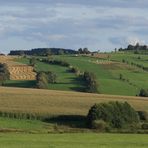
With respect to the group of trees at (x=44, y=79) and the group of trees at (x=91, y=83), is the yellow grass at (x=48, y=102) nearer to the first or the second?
the group of trees at (x=91, y=83)

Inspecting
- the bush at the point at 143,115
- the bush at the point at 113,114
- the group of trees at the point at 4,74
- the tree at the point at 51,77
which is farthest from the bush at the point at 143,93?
the bush at the point at 113,114

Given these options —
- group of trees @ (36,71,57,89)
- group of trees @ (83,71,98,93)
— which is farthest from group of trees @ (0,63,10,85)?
group of trees @ (83,71,98,93)

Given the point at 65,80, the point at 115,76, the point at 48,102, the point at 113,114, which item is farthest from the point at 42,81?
the point at 113,114

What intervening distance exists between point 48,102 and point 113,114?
1513 cm

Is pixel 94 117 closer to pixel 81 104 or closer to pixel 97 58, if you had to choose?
pixel 81 104

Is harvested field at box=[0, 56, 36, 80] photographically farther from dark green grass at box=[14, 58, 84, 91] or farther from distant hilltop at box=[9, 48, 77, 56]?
distant hilltop at box=[9, 48, 77, 56]

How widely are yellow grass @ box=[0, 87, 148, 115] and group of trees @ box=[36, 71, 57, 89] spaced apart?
53.3 feet

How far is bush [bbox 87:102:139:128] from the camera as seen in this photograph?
64.1m

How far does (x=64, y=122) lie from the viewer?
65.7 m

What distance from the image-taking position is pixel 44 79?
106 meters

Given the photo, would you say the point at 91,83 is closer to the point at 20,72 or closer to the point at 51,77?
the point at 51,77

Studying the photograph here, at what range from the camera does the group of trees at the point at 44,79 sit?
4136 inches
